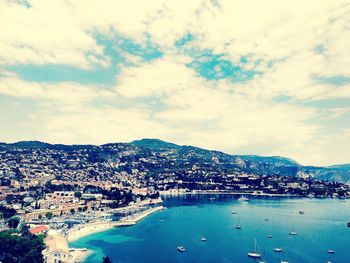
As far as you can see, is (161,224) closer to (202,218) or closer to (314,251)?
(202,218)

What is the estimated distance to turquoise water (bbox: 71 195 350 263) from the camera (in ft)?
249

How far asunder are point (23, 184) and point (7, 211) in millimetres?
88144

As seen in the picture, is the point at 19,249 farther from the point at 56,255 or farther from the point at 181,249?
the point at 181,249

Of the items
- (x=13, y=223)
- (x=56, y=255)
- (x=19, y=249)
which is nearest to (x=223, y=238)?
(x=56, y=255)

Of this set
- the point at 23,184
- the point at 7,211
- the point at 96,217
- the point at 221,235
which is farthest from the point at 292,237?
the point at 23,184

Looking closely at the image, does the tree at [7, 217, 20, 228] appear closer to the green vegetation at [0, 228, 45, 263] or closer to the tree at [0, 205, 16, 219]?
the tree at [0, 205, 16, 219]

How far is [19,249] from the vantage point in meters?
59.7

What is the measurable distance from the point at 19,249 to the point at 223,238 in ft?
183

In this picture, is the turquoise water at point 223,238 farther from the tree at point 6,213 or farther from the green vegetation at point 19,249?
the tree at point 6,213

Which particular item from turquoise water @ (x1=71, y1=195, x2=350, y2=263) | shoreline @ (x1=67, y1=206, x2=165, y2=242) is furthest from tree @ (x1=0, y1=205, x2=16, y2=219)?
turquoise water @ (x1=71, y1=195, x2=350, y2=263)

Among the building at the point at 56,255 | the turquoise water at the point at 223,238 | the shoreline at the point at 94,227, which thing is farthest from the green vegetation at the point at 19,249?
the shoreline at the point at 94,227

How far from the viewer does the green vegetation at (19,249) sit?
187 ft

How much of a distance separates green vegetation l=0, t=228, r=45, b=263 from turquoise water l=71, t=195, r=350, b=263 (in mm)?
12085

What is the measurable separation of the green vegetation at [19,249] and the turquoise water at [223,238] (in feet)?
39.6
